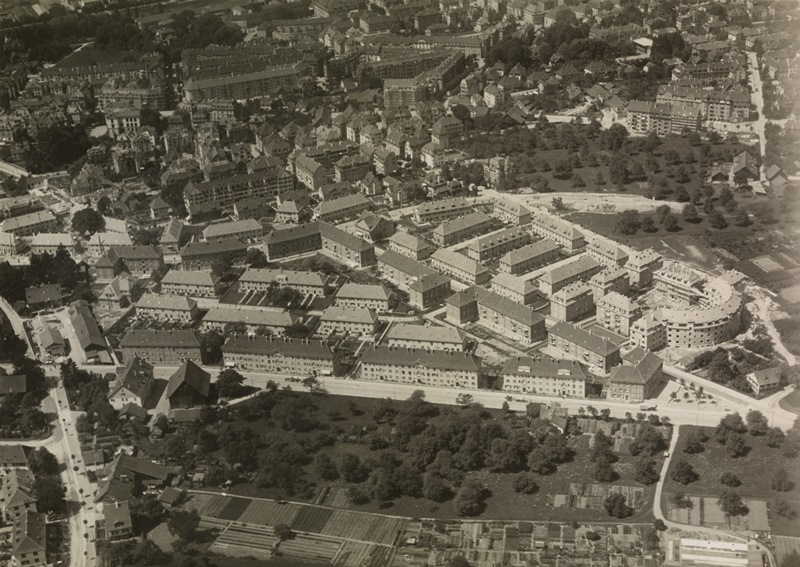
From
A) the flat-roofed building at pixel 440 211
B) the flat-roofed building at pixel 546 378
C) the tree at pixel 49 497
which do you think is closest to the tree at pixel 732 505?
the flat-roofed building at pixel 546 378

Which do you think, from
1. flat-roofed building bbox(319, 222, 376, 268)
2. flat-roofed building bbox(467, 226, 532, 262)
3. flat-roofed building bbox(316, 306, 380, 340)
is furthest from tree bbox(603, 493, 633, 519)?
flat-roofed building bbox(319, 222, 376, 268)

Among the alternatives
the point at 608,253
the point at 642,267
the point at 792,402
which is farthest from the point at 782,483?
the point at 608,253

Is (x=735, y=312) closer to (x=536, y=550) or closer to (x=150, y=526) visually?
(x=536, y=550)

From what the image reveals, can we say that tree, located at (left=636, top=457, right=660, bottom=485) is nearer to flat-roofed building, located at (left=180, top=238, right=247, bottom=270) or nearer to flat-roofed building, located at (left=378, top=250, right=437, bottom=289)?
flat-roofed building, located at (left=378, top=250, right=437, bottom=289)

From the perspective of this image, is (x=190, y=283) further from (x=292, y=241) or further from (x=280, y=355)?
(x=280, y=355)

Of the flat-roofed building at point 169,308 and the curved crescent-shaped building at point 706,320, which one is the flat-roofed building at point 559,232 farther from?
the flat-roofed building at point 169,308

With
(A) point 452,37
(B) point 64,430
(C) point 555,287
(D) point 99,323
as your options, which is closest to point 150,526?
(B) point 64,430
